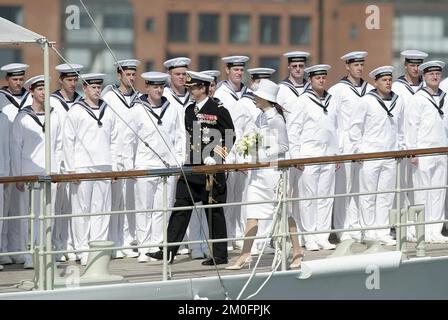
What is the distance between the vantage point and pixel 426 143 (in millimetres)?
13344

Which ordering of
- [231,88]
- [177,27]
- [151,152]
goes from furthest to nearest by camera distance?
[177,27] < [231,88] < [151,152]

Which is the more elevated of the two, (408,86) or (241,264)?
(408,86)

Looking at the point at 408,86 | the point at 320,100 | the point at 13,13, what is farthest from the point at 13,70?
the point at 13,13

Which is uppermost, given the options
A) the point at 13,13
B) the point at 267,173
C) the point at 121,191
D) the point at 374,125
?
the point at 13,13

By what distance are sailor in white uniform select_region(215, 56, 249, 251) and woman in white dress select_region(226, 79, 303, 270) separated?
56.4 inches

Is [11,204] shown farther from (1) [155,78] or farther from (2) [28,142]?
(1) [155,78]

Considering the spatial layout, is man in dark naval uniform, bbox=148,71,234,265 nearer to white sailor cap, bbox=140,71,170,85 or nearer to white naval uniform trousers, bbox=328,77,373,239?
white sailor cap, bbox=140,71,170,85

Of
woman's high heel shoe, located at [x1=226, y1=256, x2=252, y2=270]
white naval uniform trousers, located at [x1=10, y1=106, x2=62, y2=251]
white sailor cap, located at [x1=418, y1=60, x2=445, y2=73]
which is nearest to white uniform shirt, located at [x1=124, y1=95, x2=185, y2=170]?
white naval uniform trousers, located at [x1=10, y1=106, x2=62, y2=251]

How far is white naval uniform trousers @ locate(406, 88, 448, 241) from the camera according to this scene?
1334 centimetres

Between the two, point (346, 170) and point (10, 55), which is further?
point (10, 55)

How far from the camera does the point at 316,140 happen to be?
1312 cm

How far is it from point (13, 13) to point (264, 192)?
2999 inches
